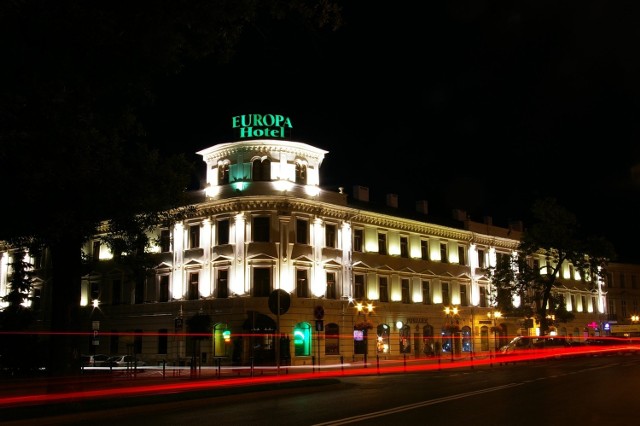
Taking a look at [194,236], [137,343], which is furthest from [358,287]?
[137,343]

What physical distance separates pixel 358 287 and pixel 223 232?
1132cm

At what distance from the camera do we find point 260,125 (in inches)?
1971

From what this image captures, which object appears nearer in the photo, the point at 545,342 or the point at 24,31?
the point at 24,31

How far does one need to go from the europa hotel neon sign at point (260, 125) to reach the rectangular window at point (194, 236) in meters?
7.64

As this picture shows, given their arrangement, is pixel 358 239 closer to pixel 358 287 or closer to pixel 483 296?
pixel 358 287

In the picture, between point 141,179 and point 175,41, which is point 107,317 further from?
point 175,41

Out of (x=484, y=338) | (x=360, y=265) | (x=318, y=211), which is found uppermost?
(x=318, y=211)

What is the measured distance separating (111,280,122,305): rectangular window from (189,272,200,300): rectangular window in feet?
27.0

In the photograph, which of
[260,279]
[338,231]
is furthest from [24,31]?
[338,231]

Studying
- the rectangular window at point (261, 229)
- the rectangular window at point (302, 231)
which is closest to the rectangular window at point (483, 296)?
the rectangular window at point (302, 231)

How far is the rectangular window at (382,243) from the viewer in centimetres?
5625

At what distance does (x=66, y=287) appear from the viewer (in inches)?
886

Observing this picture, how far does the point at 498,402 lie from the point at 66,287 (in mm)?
13665

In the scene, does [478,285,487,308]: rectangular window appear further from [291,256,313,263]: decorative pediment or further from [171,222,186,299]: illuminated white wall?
[171,222,186,299]: illuminated white wall
